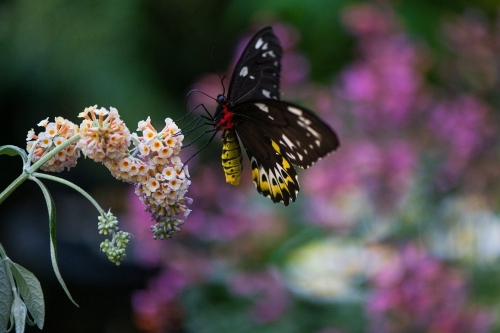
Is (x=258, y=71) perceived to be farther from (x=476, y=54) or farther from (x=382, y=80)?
(x=476, y=54)

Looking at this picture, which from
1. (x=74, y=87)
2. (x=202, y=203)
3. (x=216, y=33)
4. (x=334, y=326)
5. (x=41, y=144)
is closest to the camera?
(x=41, y=144)

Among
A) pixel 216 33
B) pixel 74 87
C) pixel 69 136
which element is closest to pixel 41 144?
pixel 69 136

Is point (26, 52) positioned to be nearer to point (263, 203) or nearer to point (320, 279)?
point (263, 203)

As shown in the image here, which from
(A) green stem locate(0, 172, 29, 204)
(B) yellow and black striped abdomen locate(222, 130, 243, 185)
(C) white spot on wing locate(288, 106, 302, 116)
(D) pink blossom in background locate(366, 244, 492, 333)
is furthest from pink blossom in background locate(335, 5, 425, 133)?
(A) green stem locate(0, 172, 29, 204)

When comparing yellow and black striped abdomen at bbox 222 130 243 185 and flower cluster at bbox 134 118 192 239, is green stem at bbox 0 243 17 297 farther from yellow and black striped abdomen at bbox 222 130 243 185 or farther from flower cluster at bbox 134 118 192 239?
yellow and black striped abdomen at bbox 222 130 243 185

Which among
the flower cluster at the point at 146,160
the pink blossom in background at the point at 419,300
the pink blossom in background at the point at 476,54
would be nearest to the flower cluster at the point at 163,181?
the flower cluster at the point at 146,160

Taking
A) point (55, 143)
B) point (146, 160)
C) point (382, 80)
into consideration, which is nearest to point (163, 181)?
point (146, 160)
